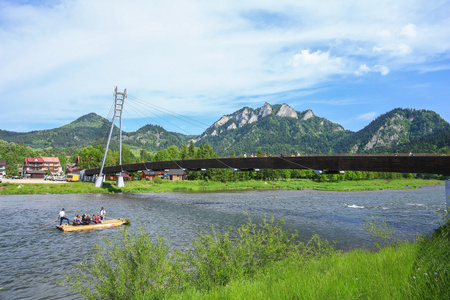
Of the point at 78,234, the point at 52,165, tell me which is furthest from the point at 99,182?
the point at 52,165

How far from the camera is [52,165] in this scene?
165m

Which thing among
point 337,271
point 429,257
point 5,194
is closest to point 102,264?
point 337,271

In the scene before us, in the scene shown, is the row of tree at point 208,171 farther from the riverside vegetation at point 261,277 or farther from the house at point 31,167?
the riverside vegetation at point 261,277

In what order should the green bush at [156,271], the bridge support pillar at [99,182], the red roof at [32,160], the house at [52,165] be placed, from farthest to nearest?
the house at [52,165], the red roof at [32,160], the bridge support pillar at [99,182], the green bush at [156,271]

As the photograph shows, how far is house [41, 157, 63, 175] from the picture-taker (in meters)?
161

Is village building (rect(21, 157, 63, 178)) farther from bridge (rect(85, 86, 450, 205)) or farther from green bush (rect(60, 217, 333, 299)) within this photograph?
green bush (rect(60, 217, 333, 299))

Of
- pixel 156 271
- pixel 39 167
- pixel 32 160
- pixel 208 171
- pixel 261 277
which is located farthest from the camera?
pixel 39 167

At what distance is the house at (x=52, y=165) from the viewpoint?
16112 cm

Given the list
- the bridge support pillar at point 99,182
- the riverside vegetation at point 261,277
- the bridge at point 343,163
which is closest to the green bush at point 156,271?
the riverside vegetation at point 261,277

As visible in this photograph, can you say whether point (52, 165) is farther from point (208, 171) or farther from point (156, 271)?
point (156, 271)

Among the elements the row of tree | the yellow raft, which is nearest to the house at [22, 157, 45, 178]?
the row of tree

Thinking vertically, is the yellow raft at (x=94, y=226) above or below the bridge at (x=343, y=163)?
below

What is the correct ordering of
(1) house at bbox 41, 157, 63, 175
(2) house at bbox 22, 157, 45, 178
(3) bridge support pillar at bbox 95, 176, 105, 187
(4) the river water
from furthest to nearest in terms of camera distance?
(1) house at bbox 41, 157, 63, 175 → (2) house at bbox 22, 157, 45, 178 → (3) bridge support pillar at bbox 95, 176, 105, 187 → (4) the river water

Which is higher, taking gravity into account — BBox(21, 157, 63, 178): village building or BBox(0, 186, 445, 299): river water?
BBox(21, 157, 63, 178): village building
